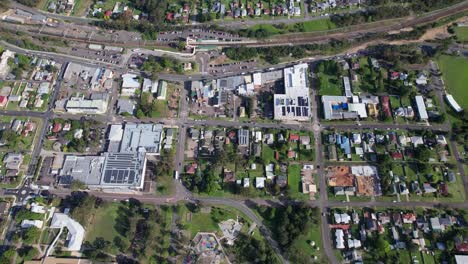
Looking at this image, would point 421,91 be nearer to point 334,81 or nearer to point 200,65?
point 334,81

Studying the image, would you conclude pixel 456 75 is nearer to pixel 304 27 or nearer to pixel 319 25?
pixel 319 25

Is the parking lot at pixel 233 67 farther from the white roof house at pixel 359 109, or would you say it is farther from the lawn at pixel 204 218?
the lawn at pixel 204 218

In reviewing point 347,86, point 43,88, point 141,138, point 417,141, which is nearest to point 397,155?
point 417,141

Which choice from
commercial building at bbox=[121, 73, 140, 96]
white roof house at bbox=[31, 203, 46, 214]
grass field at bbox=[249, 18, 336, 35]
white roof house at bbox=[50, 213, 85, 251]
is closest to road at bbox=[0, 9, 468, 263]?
white roof house at bbox=[31, 203, 46, 214]

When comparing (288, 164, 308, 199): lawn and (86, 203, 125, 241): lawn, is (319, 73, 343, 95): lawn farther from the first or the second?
(86, 203, 125, 241): lawn

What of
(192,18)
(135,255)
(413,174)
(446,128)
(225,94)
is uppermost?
(192,18)

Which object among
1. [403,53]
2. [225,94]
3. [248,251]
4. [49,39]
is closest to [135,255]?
[248,251]
